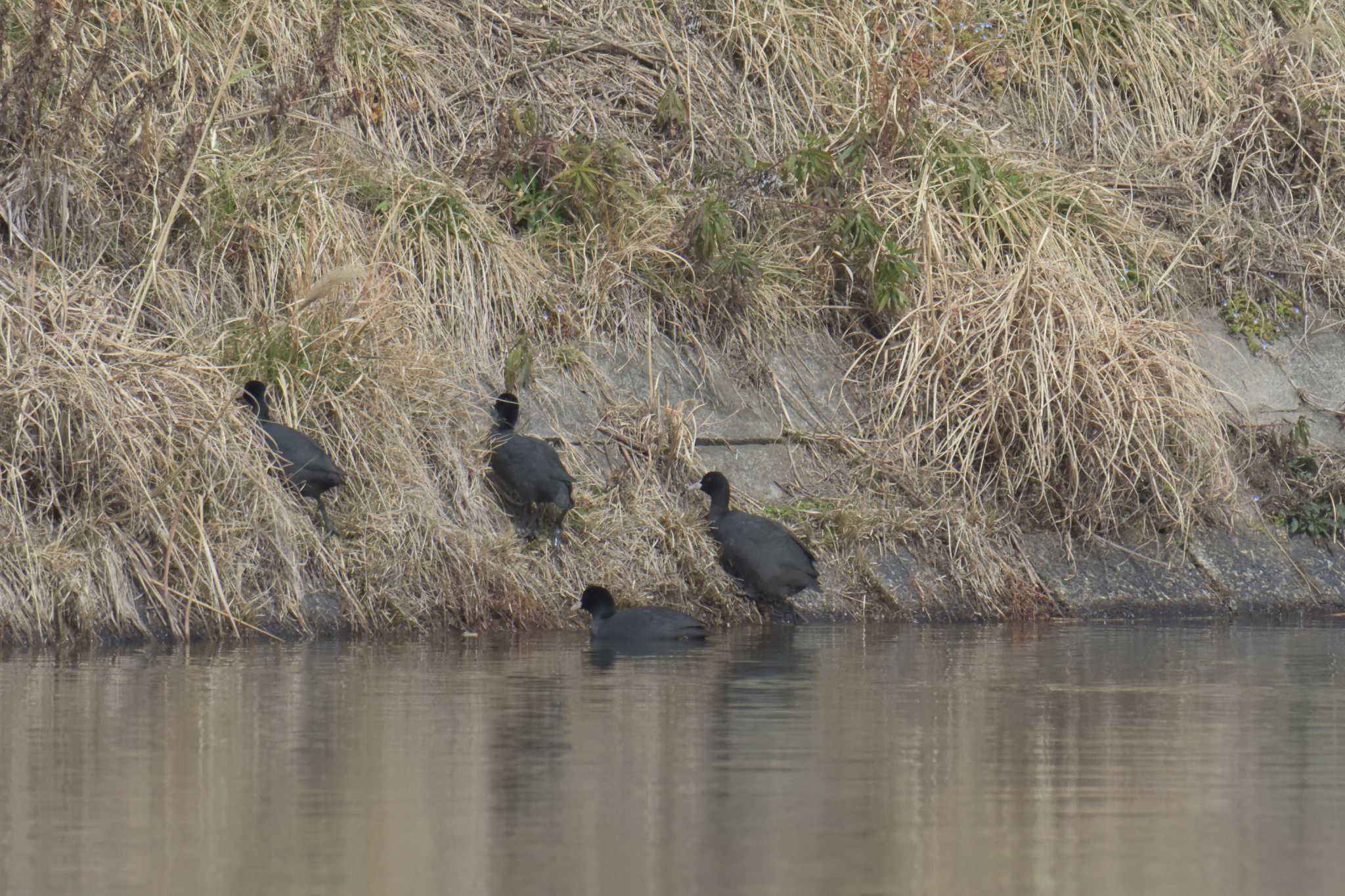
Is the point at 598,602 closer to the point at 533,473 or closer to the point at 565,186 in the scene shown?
the point at 533,473

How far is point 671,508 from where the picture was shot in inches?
397

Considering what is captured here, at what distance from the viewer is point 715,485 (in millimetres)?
9961

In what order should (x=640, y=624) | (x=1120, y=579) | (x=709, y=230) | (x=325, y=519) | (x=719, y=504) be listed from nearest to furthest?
(x=640, y=624)
(x=325, y=519)
(x=719, y=504)
(x=1120, y=579)
(x=709, y=230)

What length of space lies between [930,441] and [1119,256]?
2.00m

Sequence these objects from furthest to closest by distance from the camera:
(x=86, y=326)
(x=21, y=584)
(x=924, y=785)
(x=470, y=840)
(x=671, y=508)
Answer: (x=671, y=508) → (x=86, y=326) → (x=21, y=584) → (x=924, y=785) → (x=470, y=840)

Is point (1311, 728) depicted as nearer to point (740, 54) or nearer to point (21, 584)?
point (21, 584)

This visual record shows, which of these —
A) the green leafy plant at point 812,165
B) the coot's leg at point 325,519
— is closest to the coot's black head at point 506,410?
the coot's leg at point 325,519

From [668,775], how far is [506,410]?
530 cm

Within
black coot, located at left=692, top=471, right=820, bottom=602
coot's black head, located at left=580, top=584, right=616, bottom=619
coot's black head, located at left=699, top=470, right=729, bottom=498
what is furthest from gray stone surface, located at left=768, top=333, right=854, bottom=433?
coot's black head, located at left=580, top=584, right=616, bottom=619

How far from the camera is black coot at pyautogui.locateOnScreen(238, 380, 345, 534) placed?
8922mm

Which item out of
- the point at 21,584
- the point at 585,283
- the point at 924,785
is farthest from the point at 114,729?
the point at 585,283

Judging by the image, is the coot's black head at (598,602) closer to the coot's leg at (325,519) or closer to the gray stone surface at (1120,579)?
the coot's leg at (325,519)

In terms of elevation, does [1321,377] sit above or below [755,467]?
above

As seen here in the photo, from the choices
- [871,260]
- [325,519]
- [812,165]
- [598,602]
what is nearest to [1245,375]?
[871,260]
